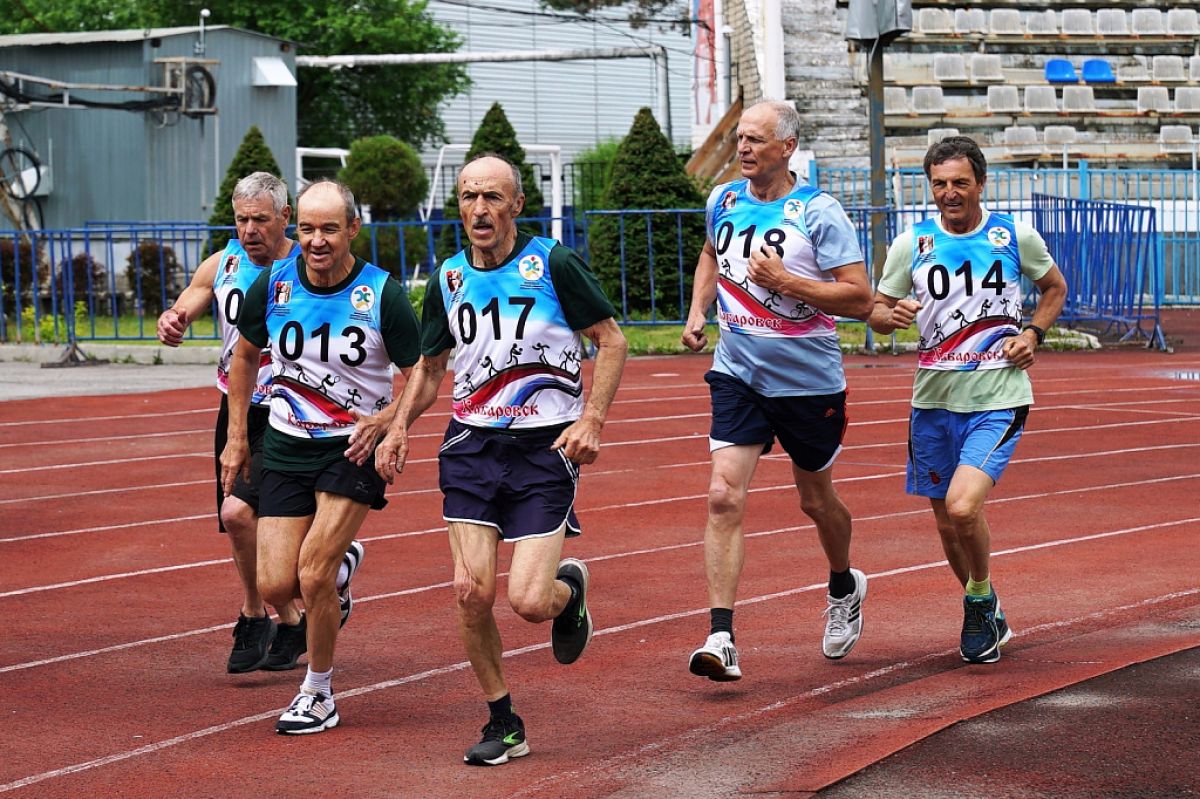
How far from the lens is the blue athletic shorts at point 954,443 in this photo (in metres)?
6.74

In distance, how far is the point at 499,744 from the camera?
5461 mm

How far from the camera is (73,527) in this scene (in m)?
10.4

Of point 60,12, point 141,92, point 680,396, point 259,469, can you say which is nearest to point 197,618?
point 259,469

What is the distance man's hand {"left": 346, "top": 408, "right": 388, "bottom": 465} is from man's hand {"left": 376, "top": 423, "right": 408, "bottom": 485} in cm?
21

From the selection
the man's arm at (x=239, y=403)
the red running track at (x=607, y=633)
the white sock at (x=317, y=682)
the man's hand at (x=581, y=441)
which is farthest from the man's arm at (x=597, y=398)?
the man's arm at (x=239, y=403)

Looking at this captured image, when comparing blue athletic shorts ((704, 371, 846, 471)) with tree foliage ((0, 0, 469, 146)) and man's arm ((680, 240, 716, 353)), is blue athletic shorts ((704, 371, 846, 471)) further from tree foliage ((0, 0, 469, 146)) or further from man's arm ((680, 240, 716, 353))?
tree foliage ((0, 0, 469, 146))

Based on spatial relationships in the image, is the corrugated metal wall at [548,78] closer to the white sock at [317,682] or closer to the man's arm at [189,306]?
the man's arm at [189,306]

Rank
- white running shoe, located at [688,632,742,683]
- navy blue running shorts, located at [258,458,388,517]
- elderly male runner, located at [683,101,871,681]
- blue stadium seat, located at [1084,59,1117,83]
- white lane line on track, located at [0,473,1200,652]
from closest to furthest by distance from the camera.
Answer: navy blue running shorts, located at [258,458,388,517] → white running shoe, located at [688,632,742,683] → elderly male runner, located at [683,101,871,681] → white lane line on track, located at [0,473,1200,652] → blue stadium seat, located at [1084,59,1117,83]

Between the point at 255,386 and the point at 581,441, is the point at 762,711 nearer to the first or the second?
the point at 581,441

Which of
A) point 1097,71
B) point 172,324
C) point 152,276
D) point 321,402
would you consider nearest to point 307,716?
point 321,402

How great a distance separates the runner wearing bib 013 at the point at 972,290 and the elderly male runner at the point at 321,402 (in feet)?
6.74

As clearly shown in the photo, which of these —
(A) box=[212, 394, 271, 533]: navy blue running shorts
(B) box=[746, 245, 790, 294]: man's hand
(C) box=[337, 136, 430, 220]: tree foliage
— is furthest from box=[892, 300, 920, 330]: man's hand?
(C) box=[337, 136, 430, 220]: tree foliage

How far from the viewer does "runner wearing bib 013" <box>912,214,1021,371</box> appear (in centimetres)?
677

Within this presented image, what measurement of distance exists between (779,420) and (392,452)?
1.61 meters
